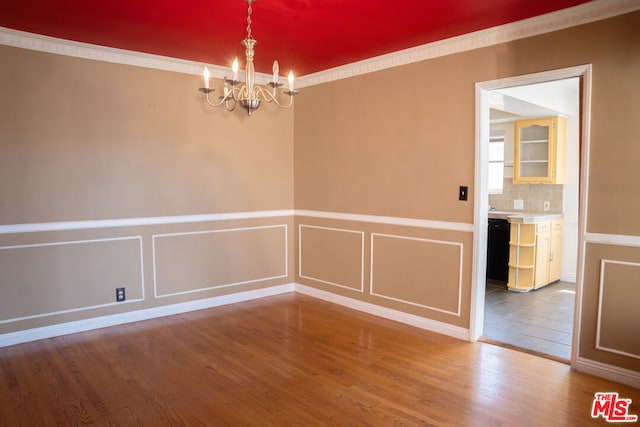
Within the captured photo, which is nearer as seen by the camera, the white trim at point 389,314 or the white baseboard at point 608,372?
the white baseboard at point 608,372

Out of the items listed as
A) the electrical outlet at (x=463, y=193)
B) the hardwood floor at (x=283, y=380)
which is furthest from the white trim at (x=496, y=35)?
the hardwood floor at (x=283, y=380)

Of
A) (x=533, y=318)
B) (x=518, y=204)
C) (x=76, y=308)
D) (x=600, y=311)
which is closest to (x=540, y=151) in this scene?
(x=518, y=204)

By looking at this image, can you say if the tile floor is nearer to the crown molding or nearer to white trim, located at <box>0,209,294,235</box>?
the crown molding

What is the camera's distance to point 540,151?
5.95m

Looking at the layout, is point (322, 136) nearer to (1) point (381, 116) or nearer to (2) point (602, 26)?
(1) point (381, 116)

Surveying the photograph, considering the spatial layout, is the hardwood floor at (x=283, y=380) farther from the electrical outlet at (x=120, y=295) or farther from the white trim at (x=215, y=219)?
the white trim at (x=215, y=219)

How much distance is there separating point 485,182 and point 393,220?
967 millimetres

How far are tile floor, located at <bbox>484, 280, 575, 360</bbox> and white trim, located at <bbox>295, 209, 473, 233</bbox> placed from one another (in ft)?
3.36

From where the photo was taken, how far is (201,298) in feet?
15.2

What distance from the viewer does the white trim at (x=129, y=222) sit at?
363 centimetres

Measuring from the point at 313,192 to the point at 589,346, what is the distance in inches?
121

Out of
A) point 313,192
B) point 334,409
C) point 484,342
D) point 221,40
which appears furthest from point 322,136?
point 334,409

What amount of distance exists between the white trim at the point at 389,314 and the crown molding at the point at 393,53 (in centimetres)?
239

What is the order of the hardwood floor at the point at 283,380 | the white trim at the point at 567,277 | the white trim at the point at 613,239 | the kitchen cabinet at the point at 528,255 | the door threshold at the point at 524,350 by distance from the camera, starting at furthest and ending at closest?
the white trim at the point at 567,277
the kitchen cabinet at the point at 528,255
the door threshold at the point at 524,350
the white trim at the point at 613,239
the hardwood floor at the point at 283,380
